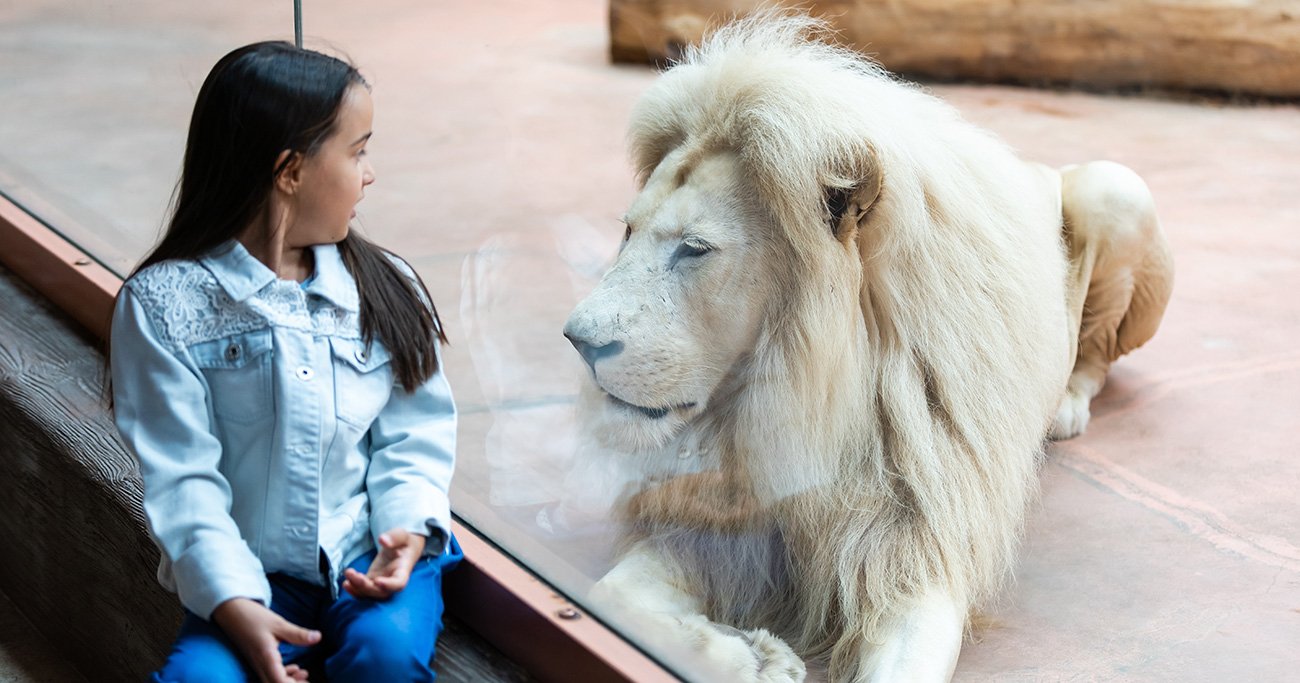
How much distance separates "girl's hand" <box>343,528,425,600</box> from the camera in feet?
4.49

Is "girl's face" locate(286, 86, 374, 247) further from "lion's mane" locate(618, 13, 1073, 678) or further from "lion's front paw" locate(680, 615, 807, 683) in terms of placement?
"lion's front paw" locate(680, 615, 807, 683)

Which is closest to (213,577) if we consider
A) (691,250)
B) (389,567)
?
(389,567)

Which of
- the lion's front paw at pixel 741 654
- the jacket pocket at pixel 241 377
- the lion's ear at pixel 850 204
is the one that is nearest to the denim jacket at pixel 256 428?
the jacket pocket at pixel 241 377

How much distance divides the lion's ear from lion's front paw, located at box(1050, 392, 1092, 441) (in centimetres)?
89

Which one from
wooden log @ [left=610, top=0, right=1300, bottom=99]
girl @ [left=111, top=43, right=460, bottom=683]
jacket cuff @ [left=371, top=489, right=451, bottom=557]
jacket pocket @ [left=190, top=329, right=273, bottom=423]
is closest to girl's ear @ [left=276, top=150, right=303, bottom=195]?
girl @ [left=111, top=43, right=460, bottom=683]

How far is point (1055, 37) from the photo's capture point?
3297 millimetres

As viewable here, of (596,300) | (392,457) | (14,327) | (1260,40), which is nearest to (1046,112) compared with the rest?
(1260,40)

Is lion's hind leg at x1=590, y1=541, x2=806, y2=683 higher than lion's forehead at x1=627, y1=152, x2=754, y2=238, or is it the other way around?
lion's forehead at x1=627, y1=152, x2=754, y2=238

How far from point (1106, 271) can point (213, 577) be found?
1562 millimetres

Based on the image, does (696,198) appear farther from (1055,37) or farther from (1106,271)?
(1055,37)

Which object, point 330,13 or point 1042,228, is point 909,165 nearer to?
point 1042,228

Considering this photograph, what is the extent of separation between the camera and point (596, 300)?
1559 mm

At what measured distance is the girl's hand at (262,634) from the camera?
1.31m

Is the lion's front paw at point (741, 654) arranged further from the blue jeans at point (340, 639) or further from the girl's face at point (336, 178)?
the girl's face at point (336, 178)
